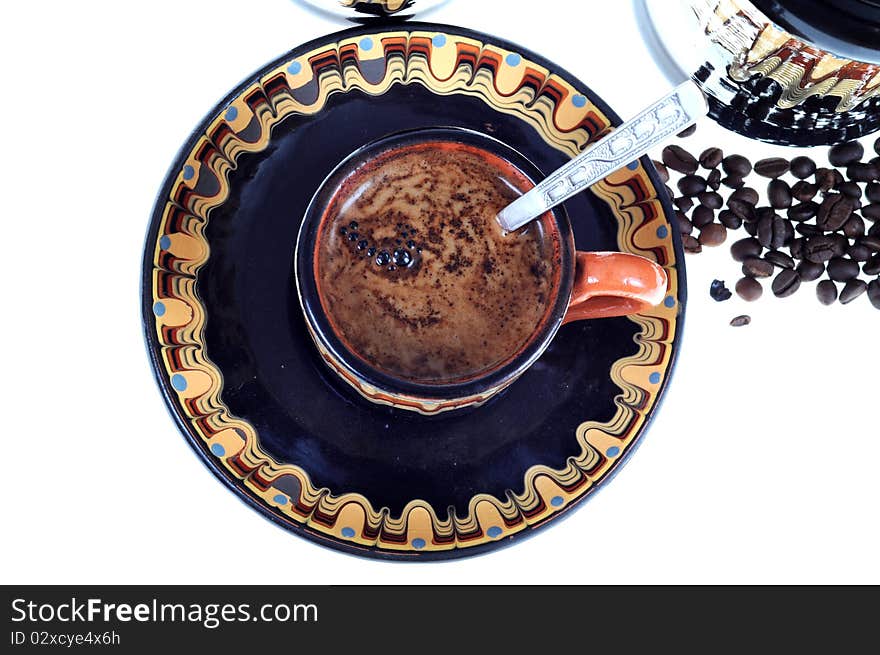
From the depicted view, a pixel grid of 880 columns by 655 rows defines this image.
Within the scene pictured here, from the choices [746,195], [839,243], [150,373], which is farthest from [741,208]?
[150,373]

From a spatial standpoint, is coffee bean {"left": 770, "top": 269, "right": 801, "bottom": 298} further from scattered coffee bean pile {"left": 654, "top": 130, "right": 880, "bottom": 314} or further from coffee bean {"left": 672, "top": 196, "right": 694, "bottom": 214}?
coffee bean {"left": 672, "top": 196, "right": 694, "bottom": 214}

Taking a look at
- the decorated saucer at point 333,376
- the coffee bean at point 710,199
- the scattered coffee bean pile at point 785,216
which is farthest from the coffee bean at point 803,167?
the decorated saucer at point 333,376

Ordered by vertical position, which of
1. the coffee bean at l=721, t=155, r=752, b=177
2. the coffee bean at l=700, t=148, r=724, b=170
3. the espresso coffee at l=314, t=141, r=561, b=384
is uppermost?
the coffee bean at l=700, t=148, r=724, b=170

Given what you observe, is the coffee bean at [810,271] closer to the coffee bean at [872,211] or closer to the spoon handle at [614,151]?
the coffee bean at [872,211]

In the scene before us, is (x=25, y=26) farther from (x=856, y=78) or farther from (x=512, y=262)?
(x=856, y=78)

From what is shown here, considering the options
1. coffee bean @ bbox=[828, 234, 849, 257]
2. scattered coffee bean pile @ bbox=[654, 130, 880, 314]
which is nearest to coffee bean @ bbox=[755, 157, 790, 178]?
scattered coffee bean pile @ bbox=[654, 130, 880, 314]

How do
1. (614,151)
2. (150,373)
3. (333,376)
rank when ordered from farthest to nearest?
(150,373) → (333,376) → (614,151)

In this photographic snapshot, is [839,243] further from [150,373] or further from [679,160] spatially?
[150,373]

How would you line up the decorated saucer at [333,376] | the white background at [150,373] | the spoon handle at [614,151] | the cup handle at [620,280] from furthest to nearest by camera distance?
1. the white background at [150,373]
2. the decorated saucer at [333,376]
3. the cup handle at [620,280]
4. the spoon handle at [614,151]
